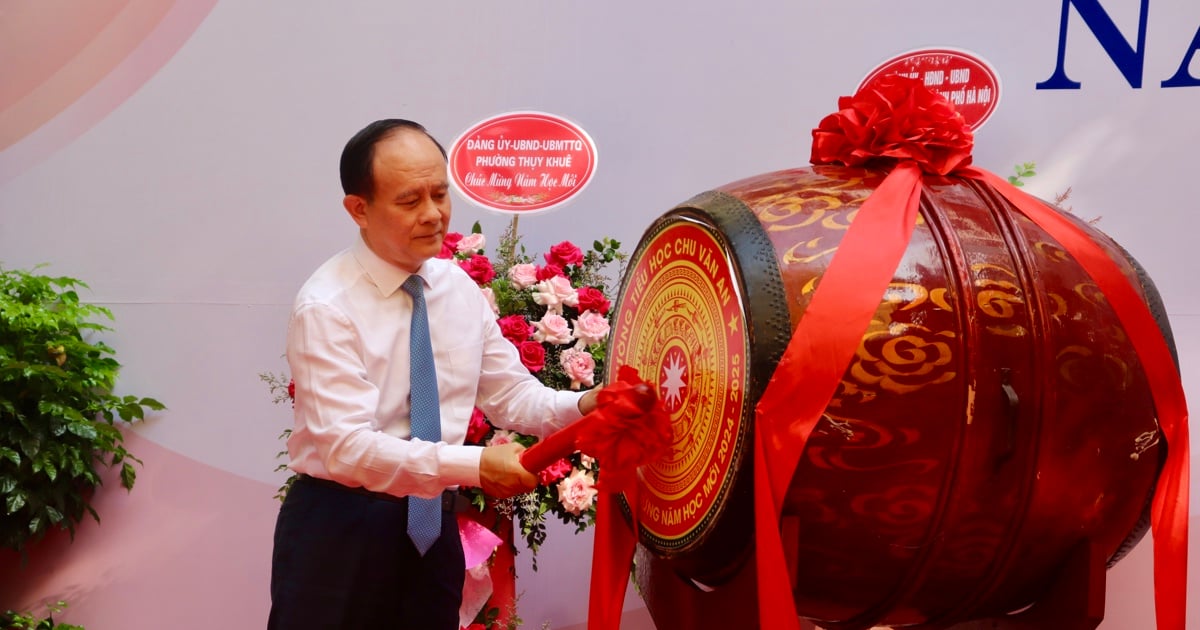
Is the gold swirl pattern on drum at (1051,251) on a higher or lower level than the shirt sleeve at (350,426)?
higher

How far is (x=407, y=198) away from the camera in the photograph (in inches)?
79.7

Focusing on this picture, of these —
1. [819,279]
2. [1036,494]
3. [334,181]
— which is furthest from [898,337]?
[334,181]

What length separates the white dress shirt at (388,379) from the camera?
1.88m

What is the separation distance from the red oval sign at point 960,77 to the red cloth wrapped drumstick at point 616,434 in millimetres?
1610

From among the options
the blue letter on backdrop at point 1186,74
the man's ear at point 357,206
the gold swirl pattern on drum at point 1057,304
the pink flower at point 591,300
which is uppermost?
the blue letter on backdrop at point 1186,74

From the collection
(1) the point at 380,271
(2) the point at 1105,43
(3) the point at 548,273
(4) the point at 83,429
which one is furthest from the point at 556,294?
(2) the point at 1105,43

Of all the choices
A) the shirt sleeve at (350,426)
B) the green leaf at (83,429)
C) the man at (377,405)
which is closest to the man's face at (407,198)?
the man at (377,405)

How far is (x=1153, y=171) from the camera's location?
3.04 metres

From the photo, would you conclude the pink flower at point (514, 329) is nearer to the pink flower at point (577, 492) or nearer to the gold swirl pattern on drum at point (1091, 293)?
the pink flower at point (577, 492)

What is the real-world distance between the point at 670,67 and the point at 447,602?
1938 mm

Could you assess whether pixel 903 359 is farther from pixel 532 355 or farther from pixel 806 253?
pixel 532 355

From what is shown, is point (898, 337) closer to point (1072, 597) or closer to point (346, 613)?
point (1072, 597)

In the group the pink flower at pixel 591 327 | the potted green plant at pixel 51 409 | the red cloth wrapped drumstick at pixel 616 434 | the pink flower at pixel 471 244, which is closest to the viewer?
the red cloth wrapped drumstick at pixel 616 434

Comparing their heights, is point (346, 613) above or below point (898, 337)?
below
